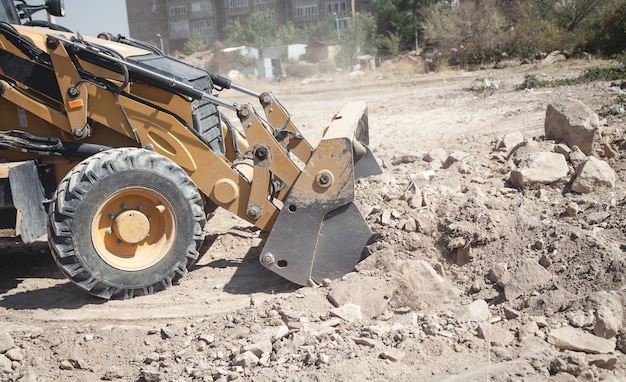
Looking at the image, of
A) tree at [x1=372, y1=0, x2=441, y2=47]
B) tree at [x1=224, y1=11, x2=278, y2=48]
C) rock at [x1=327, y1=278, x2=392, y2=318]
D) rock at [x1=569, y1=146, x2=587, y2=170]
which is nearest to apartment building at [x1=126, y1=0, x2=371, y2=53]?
tree at [x1=224, y1=11, x2=278, y2=48]

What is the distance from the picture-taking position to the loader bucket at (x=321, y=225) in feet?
16.6

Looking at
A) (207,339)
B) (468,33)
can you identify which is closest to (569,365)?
(207,339)

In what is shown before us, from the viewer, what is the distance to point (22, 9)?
22.0 ft

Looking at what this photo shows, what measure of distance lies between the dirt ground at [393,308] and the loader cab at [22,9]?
243 centimetres

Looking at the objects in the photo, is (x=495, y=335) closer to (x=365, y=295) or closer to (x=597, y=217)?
(x=365, y=295)

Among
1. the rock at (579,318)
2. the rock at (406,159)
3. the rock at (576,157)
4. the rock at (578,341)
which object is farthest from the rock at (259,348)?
the rock at (406,159)

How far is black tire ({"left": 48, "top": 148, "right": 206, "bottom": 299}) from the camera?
5000mm

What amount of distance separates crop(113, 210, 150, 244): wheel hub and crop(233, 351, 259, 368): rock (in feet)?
5.51

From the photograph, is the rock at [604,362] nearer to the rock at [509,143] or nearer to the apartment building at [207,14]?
the rock at [509,143]

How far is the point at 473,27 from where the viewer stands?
2841 cm

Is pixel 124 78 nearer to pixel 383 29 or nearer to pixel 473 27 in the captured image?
pixel 473 27

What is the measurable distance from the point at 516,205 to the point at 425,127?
20.1 feet

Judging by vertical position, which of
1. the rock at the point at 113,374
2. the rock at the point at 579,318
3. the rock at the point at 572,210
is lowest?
the rock at the point at 113,374

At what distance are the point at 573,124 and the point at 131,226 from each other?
16.7 feet
